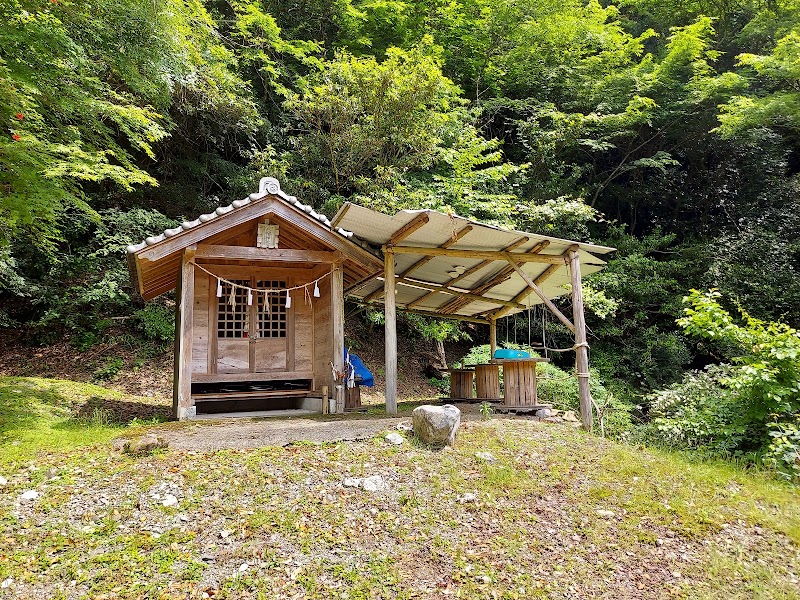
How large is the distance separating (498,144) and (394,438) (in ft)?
42.3

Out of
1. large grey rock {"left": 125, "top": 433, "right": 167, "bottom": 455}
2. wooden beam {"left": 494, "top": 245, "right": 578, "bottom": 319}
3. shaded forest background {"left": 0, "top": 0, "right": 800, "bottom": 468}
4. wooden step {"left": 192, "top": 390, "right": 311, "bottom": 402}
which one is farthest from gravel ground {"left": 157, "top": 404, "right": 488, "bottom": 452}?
shaded forest background {"left": 0, "top": 0, "right": 800, "bottom": 468}

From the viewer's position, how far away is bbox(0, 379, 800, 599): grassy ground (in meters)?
3.38

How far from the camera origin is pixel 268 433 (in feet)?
20.9

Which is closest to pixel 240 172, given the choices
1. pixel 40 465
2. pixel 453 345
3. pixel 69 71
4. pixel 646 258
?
pixel 69 71

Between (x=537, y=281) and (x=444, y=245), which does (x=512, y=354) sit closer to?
(x=537, y=281)

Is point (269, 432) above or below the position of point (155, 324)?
below

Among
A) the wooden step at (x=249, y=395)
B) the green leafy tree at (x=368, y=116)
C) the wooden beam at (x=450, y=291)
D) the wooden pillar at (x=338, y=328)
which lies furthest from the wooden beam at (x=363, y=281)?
the green leafy tree at (x=368, y=116)

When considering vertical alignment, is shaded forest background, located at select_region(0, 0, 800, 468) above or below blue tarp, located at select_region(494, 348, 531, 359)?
above

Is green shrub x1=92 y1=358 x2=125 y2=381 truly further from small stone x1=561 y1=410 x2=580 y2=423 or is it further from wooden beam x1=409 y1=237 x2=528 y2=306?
small stone x1=561 y1=410 x2=580 y2=423

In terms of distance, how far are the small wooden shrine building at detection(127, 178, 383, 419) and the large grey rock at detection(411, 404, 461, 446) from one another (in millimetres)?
3182

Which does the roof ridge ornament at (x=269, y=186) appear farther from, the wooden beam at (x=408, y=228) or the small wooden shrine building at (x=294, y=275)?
the wooden beam at (x=408, y=228)

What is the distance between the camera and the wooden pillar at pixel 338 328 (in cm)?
879

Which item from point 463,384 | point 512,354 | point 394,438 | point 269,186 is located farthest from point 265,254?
point 463,384

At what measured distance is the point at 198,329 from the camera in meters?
8.92
